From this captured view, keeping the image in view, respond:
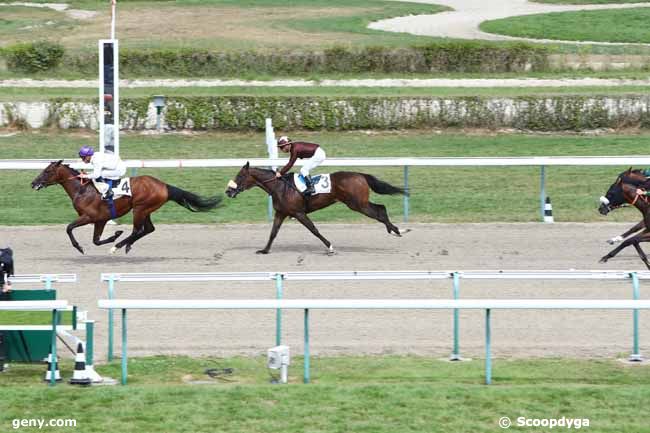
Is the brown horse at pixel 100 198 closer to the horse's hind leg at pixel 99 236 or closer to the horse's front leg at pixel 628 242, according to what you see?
the horse's hind leg at pixel 99 236

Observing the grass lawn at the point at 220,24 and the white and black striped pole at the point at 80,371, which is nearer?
the white and black striped pole at the point at 80,371

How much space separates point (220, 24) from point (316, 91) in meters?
14.7

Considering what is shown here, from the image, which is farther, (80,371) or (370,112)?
(370,112)

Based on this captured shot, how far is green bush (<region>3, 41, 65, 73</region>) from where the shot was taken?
102ft

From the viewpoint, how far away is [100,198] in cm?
1457

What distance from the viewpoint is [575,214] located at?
1738 centimetres

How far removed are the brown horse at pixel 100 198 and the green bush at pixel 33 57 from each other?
A: 56.2ft

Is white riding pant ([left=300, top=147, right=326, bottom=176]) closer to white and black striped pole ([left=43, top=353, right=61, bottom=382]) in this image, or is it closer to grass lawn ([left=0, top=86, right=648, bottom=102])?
white and black striped pole ([left=43, top=353, right=61, bottom=382])

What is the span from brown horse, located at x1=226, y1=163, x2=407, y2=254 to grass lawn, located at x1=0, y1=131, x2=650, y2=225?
911mm

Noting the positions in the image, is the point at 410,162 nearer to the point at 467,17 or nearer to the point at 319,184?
the point at 319,184

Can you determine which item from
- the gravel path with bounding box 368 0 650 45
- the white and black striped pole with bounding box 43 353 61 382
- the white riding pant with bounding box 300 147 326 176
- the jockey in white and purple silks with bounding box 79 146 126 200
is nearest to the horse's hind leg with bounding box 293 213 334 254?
the white riding pant with bounding box 300 147 326 176
